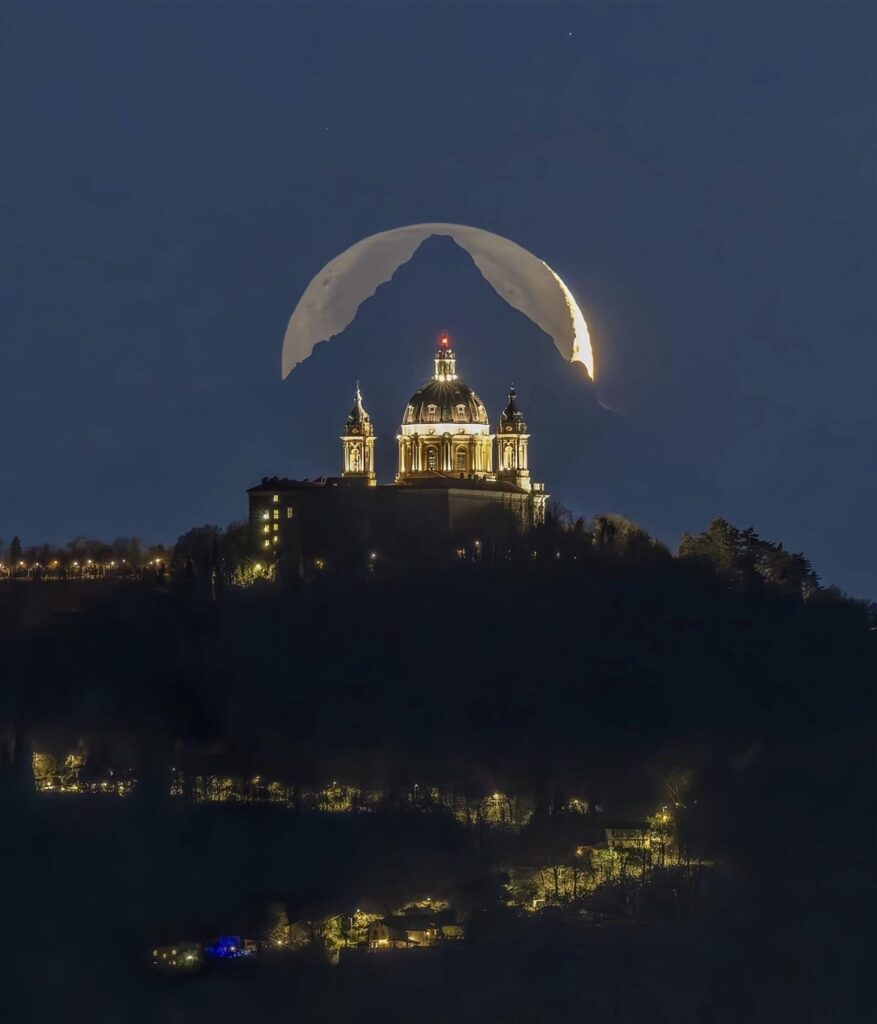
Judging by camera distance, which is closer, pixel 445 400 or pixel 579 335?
pixel 579 335

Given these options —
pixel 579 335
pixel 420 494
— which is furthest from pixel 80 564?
pixel 579 335

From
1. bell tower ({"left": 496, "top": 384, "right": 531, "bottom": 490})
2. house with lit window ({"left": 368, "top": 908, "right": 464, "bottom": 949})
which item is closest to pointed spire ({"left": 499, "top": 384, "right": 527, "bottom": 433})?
bell tower ({"left": 496, "top": 384, "right": 531, "bottom": 490})

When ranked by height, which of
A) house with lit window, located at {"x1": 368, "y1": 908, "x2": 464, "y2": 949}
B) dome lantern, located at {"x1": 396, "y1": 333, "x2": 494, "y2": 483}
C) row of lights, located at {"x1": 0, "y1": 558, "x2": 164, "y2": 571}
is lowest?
house with lit window, located at {"x1": 368, "y1": 908, "x2": 464, "y2": 949}

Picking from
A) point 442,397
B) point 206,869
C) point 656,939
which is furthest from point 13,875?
point 442,397

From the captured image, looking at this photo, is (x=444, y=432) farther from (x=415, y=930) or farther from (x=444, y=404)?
(x=415, y=930)

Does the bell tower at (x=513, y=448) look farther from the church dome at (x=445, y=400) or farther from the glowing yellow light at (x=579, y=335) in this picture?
the glowing yellow light at (x=579, y=335)

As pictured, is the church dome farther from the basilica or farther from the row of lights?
the row of lights

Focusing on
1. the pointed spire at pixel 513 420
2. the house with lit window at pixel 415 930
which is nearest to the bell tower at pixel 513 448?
the pointed spire at pixel 513 420
